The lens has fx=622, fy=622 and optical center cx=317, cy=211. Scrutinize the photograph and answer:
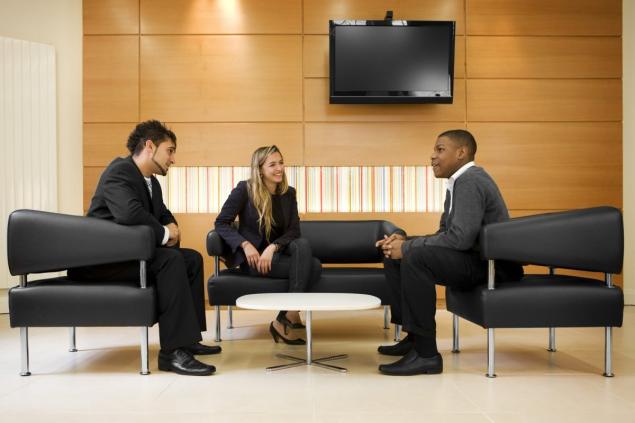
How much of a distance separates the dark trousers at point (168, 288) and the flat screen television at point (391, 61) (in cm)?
278

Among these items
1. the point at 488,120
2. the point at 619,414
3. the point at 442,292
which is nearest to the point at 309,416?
the point at 619,414

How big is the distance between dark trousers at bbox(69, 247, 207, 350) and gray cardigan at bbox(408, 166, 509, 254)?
1.22 metres

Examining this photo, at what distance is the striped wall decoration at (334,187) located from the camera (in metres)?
5.66

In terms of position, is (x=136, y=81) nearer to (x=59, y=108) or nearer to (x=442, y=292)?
(x=59, y=108)

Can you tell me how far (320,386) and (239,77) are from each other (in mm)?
3498

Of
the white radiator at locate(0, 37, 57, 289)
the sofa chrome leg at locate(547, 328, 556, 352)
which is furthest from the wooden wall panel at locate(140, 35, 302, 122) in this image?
the sofa chrome leg at locate(547, 328, 556, 352)

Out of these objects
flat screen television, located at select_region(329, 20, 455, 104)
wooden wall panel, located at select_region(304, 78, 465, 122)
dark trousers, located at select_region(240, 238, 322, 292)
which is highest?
flat screen television, located at select_region(329, 20, 455, 104)

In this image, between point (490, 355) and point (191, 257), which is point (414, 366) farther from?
point (191, 257)

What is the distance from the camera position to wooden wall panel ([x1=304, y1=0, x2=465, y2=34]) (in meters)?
5.62

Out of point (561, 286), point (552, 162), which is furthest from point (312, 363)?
point (552, 162)

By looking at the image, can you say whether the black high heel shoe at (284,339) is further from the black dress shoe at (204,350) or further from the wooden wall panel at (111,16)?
the wooden wall panel at (111,16)

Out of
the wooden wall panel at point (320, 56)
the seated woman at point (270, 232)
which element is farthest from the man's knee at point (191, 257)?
the wooden wall panel at point (320, 56)

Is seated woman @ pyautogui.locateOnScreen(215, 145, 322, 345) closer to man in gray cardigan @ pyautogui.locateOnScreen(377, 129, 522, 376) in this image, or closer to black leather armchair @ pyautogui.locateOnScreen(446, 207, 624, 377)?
man in gray cardigan @ pyautogui.locateOnScreen(377, 129, 522, 376)

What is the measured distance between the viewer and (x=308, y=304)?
3.00 meters
